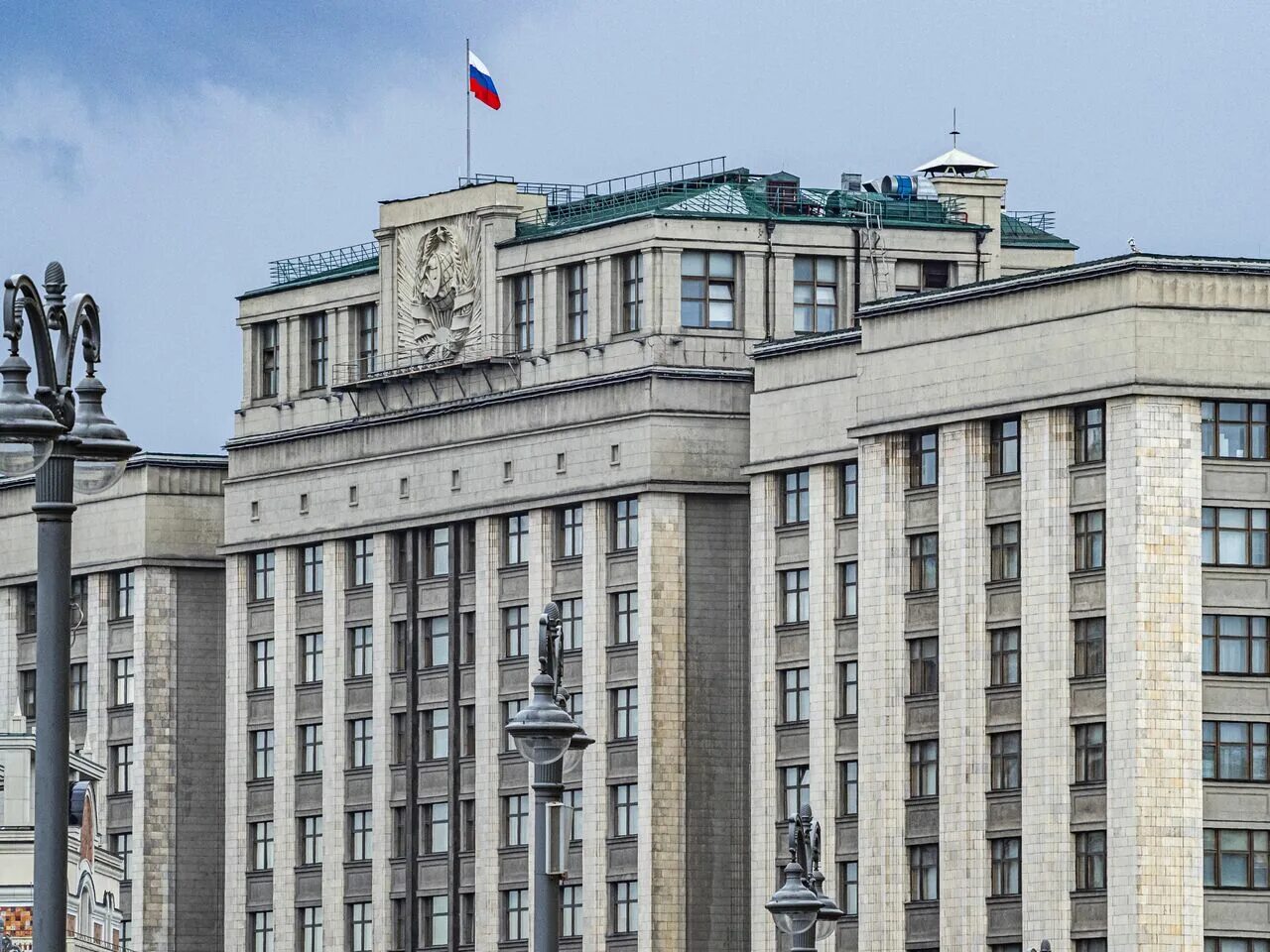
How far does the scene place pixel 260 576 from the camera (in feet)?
445

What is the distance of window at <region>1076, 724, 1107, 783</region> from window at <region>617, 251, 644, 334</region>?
23.1m

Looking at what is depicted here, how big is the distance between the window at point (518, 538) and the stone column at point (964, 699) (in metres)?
19.9

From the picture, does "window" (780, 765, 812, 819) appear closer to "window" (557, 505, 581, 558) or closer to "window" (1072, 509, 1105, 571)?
"window" (557, 505, 581, 558)

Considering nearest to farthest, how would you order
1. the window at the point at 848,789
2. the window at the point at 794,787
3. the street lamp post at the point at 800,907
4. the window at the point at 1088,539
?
the street lamp post at the point at 800,907, the window at the point at 1088,539, the window at the point at 848,789, the window at the point at 794,787

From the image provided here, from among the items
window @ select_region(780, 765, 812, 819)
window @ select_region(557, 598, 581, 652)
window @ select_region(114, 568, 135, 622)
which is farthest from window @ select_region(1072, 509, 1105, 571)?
window @ select_region(114, 568, 135, 622)

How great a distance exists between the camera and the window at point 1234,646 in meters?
103

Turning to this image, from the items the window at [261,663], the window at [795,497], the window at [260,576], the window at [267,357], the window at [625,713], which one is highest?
the window at [267,357]

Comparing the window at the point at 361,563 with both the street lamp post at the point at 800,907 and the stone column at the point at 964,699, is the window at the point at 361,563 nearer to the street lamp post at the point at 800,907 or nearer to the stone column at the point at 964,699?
the stone column at the point at 964,699

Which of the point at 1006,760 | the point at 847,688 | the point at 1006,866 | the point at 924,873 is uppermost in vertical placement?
the point at 847,688

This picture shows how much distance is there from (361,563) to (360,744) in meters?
5.54

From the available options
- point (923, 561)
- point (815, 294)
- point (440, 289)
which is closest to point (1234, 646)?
point (923, 561)

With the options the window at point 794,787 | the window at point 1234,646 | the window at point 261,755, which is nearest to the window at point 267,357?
the window at point 261,755

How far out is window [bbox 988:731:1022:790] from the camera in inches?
4178

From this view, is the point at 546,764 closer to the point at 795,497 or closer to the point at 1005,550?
the point at 1005,550
